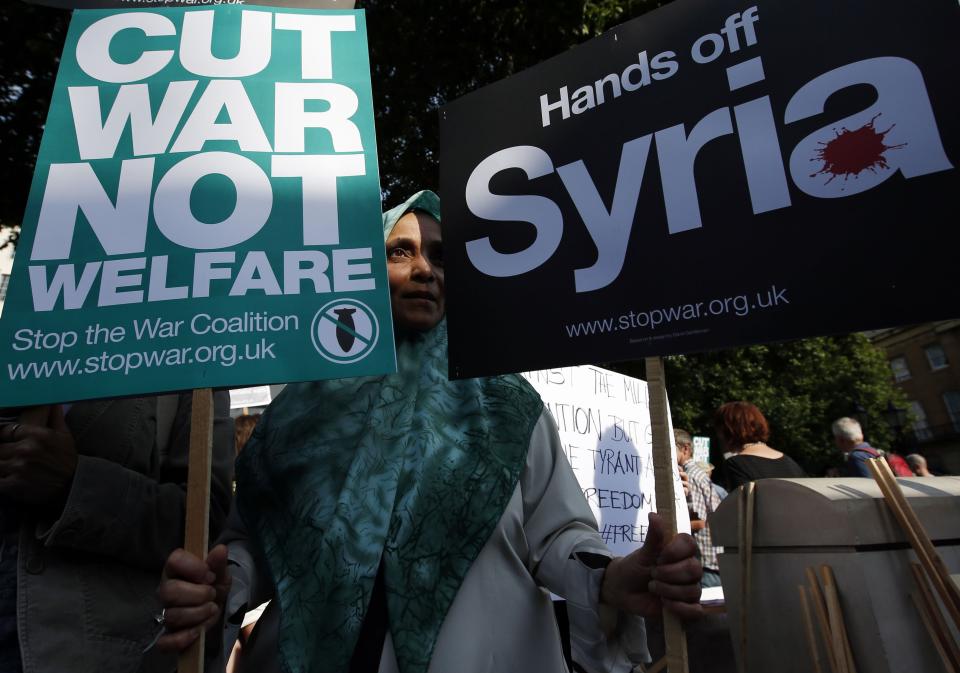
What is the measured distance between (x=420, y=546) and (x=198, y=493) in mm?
487

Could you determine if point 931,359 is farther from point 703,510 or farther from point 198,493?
point 198,493

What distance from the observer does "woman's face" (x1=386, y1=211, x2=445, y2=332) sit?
175 cm

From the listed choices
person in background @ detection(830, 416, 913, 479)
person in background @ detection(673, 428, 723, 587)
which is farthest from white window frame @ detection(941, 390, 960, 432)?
person in background @ detection(673, 428, 723, 587)

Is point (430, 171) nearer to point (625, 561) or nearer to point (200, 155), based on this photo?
point (200, 155)

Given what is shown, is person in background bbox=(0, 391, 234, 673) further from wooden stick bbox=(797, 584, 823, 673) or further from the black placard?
wooden stick bbox=(797, 584, 823, 673)

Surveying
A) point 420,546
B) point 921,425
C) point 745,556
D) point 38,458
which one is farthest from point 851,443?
point 921,425

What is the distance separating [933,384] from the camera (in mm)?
32781

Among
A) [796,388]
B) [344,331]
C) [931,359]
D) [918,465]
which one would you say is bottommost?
[918,465]

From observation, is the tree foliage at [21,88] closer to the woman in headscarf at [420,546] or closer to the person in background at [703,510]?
the woman in headscarf at [420,546]

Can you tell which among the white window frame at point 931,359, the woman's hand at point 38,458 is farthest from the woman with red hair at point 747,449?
the white window frame at point 931,359

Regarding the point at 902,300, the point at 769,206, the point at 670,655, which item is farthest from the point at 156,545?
the point at 902,300

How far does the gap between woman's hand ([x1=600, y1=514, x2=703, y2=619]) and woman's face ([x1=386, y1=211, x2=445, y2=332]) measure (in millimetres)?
825

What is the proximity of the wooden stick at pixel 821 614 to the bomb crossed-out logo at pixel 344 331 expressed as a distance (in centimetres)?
121

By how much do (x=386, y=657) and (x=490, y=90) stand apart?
4.54 feet
